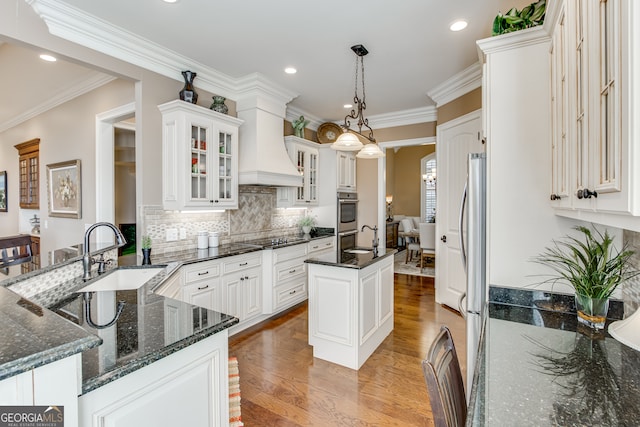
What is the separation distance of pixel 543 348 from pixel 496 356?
21 centimetres

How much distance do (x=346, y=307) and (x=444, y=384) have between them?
1574 mm

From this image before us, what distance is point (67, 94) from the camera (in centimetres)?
409

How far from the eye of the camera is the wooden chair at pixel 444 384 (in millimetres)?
961

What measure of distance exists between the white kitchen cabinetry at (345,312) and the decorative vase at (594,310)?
150 cm

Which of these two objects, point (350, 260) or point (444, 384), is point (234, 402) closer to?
point (444, 384)

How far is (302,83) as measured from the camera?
388 centimetres

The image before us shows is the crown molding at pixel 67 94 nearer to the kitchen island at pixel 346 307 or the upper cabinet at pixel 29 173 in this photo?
the upper cabinet at pixel 29 173

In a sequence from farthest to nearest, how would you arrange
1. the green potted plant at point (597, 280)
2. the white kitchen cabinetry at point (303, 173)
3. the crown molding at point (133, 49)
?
the white kitchen cabinetry at point (303, 173) → the crown molding at point (133, 49) → the green potted plant at point (597, 280)

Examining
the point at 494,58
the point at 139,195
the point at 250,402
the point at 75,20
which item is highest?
the point at 75,20

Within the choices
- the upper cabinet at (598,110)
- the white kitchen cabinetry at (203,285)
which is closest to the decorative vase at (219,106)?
the white kitchen cabinetry at (203,285)

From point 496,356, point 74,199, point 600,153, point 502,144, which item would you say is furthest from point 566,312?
point 74,199

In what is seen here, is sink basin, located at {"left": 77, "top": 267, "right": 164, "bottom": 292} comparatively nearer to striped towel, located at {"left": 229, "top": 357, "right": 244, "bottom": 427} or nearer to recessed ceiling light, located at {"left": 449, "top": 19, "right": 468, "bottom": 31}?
striped towel, located at {"left": 229, "top": 357, "right": 244, "bottom": 427}

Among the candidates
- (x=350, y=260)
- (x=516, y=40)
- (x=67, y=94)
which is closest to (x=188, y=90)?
(x=67, y=94)

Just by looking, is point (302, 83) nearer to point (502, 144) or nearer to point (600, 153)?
point (502, 144)
